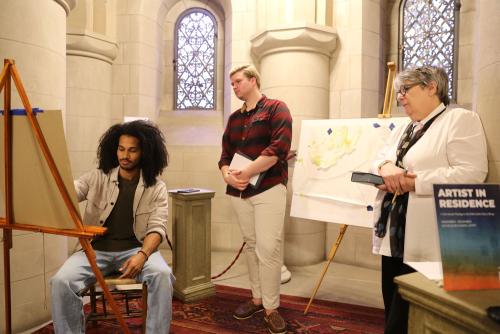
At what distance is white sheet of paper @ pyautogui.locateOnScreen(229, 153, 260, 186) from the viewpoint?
2523 mm

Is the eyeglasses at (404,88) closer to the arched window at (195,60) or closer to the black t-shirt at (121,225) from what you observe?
the black t-shirt at (121,225)

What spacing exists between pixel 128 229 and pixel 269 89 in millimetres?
2275

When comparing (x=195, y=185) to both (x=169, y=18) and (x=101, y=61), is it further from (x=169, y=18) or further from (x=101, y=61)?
(x=169, y=18)

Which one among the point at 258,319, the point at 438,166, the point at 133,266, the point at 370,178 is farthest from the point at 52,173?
the point at 258,319

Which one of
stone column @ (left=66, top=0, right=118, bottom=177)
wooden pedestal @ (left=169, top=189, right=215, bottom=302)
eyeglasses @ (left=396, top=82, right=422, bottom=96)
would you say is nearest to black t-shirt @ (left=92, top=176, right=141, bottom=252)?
wooden pedestal @ (left=169, top=189, right=215, bottom=302)

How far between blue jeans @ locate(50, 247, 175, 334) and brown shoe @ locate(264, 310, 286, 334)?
0.76m

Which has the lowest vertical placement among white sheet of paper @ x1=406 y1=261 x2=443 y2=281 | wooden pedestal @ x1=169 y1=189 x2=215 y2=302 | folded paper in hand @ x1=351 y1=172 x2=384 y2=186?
wooden pedestal @ x1=169 y1=189 x2=215 y2=302

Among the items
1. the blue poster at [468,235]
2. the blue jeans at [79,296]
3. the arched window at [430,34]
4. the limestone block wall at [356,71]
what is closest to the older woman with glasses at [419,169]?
the blue poster at [468,235]

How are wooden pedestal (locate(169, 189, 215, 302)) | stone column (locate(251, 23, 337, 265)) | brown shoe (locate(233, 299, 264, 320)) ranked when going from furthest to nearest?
stone column (locate(251, 23, 337, 265)) → wooden pedestal (locate(169, 189, 215, 302)) → brown shoe (locate(233, 299, 264, 320))

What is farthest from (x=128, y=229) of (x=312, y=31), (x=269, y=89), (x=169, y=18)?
(x=169, y=18)

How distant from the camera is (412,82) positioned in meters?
1.84

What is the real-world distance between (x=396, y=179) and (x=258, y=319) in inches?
57.6

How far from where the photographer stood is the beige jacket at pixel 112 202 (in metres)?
2.30

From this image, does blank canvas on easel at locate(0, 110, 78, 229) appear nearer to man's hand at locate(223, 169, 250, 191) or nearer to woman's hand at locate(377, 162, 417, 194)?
man's hand at locate(223, 169, 250, 191)
